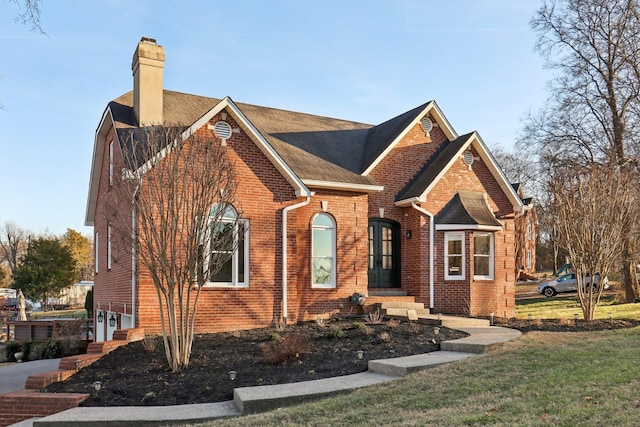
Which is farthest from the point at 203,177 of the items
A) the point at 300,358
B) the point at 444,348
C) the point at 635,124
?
the point at 635,124

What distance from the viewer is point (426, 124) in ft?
60.1

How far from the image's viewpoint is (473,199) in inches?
696

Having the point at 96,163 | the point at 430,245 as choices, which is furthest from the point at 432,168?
the point at 96,163

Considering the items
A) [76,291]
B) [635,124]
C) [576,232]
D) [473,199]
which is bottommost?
[76,291]

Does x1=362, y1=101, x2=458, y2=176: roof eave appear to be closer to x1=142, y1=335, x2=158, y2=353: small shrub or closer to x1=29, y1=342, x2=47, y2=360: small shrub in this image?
x1=142, y1=335, x2=158, y2=353: small shrub

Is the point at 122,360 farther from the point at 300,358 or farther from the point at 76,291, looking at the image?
the point at 76,291

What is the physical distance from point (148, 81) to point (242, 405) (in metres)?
10.8

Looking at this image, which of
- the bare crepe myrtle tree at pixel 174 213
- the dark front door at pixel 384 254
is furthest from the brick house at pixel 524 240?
the bare crepe myrtle tree at pixel 174 213

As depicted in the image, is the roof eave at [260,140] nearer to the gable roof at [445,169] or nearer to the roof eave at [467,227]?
the gable roof at [445,169]

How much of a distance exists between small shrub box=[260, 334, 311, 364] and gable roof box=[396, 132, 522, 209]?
7952mm

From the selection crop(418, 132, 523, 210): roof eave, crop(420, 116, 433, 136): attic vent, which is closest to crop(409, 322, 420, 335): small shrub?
crop(418, 132, 523, 210): roof eave

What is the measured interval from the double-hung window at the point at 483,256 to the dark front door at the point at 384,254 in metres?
2.39

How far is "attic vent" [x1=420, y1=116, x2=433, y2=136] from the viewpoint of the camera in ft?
59.9

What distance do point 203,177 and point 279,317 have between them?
19.4 feet
